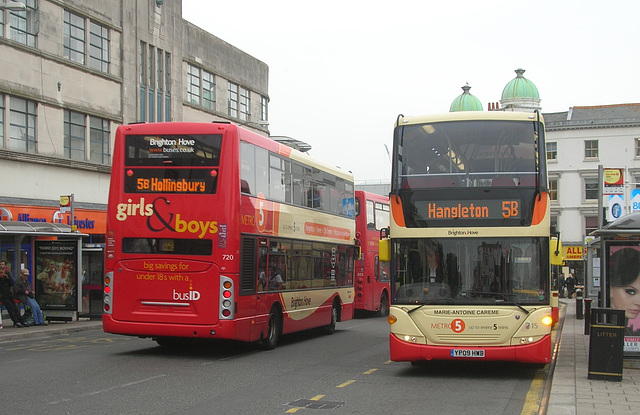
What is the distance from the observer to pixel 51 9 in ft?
96.5

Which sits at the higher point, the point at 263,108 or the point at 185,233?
the point at 263,108

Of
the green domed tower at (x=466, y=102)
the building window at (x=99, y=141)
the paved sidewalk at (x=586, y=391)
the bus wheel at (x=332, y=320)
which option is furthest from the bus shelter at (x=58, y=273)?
the green domed tower at (x=466, y=102)

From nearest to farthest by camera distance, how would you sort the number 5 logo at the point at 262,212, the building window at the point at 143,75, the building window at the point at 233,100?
the number 5 logo at the point at 262,212 < the building window at the point at 143,75 < the building window at the point at 233,100

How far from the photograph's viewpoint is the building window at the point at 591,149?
71.0 meters

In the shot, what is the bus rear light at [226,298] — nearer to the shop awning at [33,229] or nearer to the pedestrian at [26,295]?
the shop awning at [33,229]

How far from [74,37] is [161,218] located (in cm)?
1883

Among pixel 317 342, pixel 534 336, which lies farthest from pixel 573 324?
pixel 534 336

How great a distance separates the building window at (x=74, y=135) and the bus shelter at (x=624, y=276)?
22380 millimetres

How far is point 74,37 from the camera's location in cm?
3111

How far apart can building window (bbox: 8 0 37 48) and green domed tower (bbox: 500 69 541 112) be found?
5506 centimetres

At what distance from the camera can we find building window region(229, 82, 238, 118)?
4341cm

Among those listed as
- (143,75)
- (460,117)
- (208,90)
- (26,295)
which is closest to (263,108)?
(208,90)

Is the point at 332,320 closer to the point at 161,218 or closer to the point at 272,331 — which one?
the point at 272,331

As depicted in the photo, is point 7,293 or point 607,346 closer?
point 607,346
